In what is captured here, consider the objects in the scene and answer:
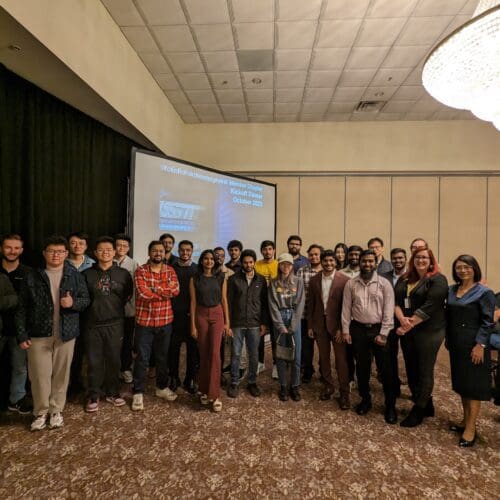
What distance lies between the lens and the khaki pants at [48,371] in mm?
2412

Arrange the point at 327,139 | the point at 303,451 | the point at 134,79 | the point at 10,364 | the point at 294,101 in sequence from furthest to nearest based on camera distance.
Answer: the point at 327,139, the point at 294,101, the point at 134,79, the point at 10,364, the point at 303,451

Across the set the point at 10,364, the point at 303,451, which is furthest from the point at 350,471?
the point at 10,364

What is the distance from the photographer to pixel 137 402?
8.89 feet

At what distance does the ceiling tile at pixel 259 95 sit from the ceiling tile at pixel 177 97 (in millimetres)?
1078

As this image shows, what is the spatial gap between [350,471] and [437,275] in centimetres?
160

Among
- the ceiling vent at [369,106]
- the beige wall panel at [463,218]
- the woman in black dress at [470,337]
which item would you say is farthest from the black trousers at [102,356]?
the beige wall panel at [463,218]

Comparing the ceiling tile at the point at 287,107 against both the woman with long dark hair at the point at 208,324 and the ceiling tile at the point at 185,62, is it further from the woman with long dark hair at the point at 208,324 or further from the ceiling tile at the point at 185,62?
the woman with long dark hair at the point at 208,324

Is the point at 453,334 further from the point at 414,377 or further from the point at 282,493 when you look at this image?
the point at 282,493

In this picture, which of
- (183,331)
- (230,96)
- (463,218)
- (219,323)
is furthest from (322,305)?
(463,218)

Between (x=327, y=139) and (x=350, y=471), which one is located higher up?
(x=327, y=139)

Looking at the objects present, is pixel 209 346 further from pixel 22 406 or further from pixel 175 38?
pixel 175 38

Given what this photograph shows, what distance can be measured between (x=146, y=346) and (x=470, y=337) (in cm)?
262

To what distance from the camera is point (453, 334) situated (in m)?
2.36

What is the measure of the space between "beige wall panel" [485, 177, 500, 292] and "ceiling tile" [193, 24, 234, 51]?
216 inches
